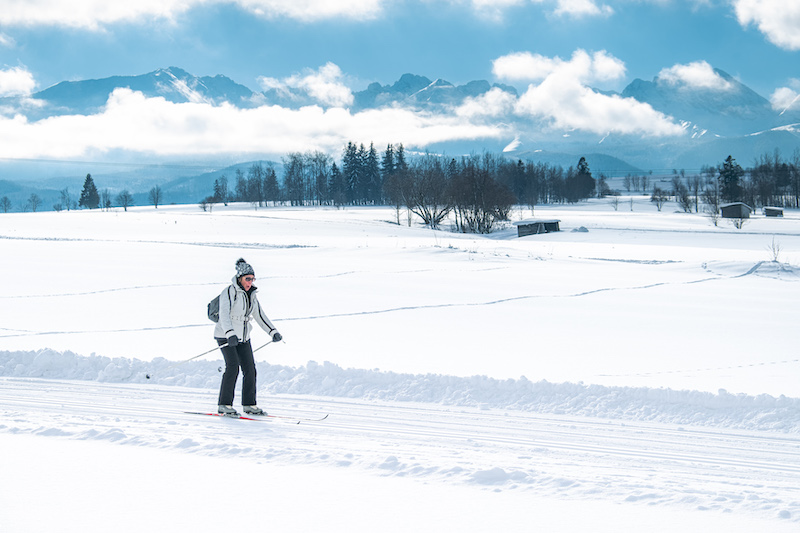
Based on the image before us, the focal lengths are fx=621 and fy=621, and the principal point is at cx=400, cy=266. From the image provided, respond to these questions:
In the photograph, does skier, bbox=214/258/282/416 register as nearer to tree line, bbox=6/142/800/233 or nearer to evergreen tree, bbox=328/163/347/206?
tree line, bbox=6/142/800/233

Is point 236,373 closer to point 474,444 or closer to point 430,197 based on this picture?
point 474,444

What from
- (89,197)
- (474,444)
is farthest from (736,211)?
(89,197)

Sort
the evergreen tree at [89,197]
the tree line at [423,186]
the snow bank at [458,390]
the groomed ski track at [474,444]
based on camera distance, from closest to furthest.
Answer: the groomed ski track at [474,444], the snow bank at [458,390], the tree line at [423,186], the evergreen tree at [89,197]

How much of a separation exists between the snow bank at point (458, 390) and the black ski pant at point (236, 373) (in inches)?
40.1

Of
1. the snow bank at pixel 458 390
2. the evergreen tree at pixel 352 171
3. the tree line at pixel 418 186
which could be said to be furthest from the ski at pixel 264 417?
the evergreen tree at pixel 352 171

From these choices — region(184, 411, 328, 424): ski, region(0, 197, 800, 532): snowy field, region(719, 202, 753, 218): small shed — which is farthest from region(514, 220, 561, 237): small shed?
region(184, 411, 328, 424): ski

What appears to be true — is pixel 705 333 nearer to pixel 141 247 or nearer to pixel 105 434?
pixel 105 434

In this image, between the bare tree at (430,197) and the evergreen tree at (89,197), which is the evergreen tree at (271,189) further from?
the bare tree at (430,197)

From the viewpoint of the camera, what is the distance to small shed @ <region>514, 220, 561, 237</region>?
57.8m

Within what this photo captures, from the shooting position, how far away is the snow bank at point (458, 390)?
7543mm

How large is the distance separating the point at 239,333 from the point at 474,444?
3222mm

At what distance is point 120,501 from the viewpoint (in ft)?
16.6

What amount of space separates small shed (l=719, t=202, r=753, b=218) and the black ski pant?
6884cm

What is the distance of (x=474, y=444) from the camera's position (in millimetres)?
A: 6535
